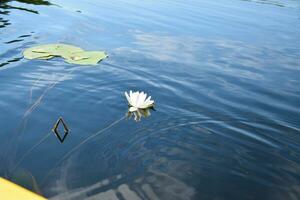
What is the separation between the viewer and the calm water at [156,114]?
321 centimetres

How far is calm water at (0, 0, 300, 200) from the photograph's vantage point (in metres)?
3.21

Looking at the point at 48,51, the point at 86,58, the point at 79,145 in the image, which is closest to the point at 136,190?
the point at 79,145

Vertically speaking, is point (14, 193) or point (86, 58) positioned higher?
point (14, 193)

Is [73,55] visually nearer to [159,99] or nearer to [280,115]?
[159,99]

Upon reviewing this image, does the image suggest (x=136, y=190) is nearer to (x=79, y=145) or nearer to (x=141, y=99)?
(x=79, y=145)

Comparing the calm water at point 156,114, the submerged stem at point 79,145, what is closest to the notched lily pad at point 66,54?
the calm water at point 156,114

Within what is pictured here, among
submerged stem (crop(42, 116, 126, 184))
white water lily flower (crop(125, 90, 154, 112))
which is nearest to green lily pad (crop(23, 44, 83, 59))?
white water lily flower (crop(125, 90, 154, 112))

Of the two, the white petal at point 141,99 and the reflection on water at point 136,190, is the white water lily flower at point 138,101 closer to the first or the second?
the white petal at point 141,99

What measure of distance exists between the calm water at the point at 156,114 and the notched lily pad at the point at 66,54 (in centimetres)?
15

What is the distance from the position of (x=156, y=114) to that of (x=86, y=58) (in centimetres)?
196

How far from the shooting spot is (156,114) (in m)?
4.36

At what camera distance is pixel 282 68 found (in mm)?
6500

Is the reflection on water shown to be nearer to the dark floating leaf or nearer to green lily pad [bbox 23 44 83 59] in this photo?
the dark floating leaf

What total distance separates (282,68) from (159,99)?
283cm
